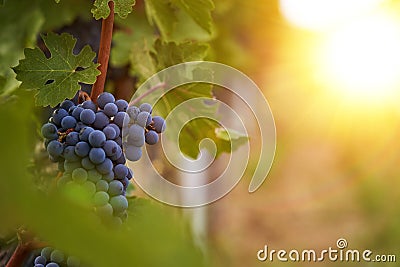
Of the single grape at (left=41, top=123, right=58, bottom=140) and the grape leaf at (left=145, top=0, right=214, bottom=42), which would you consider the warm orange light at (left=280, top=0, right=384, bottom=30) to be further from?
the single grape at (left=41, top=123, right=58, bottom=140)

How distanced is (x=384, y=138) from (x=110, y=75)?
65.0 inches

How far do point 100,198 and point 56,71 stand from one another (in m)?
0.13

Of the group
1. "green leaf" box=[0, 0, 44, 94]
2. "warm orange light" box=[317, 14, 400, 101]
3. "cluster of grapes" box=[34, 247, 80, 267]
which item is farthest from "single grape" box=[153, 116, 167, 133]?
"warm orange light" box=[317, 14, 400, 101]

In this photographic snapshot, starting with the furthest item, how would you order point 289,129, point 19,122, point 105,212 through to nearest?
1. point 289,129
2. point 105,212
3. point 19,122

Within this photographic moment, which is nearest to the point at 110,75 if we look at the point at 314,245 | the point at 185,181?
the point at 185,181

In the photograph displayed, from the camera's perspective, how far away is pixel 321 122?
2.93 meters

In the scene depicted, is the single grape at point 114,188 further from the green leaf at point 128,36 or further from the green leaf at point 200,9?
the green leaf at point 128,36

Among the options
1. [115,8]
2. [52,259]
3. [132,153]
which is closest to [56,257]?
[52,259]

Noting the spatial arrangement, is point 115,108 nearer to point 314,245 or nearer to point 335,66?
point 335,66

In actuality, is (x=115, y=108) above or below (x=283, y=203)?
below

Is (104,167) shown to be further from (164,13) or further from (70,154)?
(164,13)

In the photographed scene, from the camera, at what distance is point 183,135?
722 millimetres

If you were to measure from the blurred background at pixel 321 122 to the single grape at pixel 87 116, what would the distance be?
946 millimetres

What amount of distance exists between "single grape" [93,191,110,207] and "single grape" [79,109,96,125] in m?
0.06
